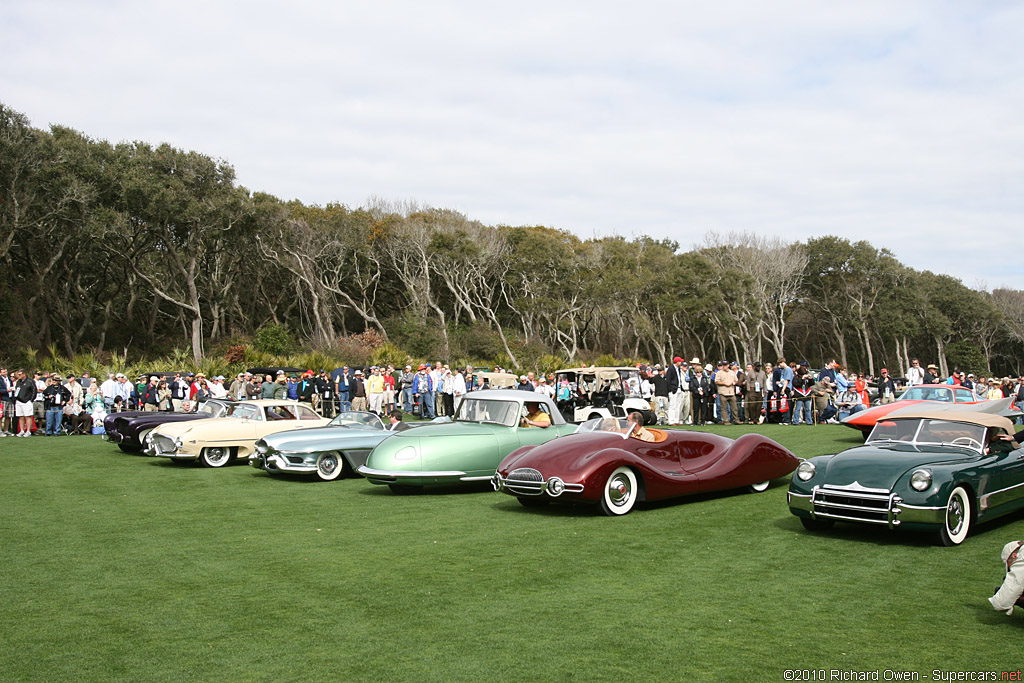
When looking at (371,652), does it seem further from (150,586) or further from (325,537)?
(325,537)

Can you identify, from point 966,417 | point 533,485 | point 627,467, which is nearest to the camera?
point 966,417

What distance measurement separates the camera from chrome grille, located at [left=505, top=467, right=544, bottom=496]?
32.8ft

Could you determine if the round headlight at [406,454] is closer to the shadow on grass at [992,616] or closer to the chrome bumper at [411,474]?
the chrome bumper at [411,474]

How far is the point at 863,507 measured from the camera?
802 centimetres

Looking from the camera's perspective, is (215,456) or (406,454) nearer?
(406,454)

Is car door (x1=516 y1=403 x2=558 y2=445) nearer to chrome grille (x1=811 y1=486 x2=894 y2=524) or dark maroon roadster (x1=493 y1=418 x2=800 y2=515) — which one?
dark maroon roadster (x1=493 y1=418 x2=800 y2=515)

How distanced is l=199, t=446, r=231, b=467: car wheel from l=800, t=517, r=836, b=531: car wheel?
11.6 metres

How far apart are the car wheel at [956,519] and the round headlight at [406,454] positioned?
686cm

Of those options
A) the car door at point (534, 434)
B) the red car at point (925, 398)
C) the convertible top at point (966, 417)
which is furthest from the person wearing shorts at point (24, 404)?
the convertible top at point (966, 417)

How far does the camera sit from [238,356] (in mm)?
47719

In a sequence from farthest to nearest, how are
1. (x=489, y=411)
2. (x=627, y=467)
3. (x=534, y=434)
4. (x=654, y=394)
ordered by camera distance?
(x=654, y=394) → (x=489, y=411) → (x=534, y=434) → (x=627, y=467)

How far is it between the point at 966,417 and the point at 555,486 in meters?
4.67

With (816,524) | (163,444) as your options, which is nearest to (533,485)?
(816,524)

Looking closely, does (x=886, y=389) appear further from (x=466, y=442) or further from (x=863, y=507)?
(x=863, y=507)
